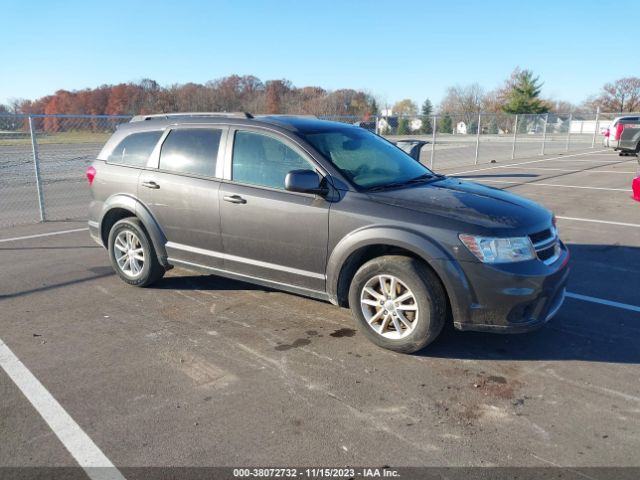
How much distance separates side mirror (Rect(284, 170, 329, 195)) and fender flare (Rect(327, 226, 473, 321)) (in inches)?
19.4

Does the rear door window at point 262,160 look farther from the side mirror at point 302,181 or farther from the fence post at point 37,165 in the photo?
the fence post at point 37,165

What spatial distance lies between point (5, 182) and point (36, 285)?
15.2m

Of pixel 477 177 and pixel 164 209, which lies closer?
pixel 164 209

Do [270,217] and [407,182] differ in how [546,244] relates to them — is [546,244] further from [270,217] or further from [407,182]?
[270,217]

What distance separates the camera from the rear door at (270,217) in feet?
14.2

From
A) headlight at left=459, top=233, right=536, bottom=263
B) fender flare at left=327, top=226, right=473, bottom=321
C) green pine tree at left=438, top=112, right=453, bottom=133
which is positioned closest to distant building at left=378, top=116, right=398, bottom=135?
green pine tree at left=438, top=112, right=453, bottom=133

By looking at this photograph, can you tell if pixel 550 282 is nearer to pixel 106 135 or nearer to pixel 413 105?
pixel 106 135

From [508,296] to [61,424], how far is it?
3.00 metres

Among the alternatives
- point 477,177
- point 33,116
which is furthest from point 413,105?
point 33,116

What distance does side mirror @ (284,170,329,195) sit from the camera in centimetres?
409

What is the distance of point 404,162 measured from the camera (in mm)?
5215

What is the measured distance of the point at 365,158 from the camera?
15.9 ft

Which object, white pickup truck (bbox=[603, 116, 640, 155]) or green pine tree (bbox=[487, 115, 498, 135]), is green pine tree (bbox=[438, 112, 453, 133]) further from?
white pickup truck (bbox=[603, 116, 640, 155])

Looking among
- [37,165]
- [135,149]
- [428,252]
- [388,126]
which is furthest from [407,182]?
→ [388,126]
